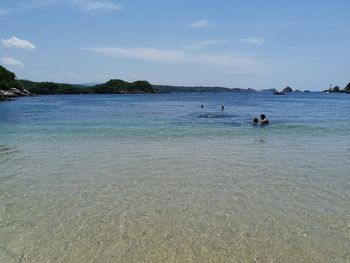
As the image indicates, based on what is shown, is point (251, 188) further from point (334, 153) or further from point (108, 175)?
point (334, 153)

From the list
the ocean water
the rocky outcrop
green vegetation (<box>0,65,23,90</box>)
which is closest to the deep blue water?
the ocean water

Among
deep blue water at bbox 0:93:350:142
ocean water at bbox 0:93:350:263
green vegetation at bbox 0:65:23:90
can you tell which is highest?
green vegetation at bbox 0:65:23:90

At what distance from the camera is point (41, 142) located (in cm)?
2017

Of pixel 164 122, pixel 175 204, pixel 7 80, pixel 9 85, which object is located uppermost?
pixel 7 80

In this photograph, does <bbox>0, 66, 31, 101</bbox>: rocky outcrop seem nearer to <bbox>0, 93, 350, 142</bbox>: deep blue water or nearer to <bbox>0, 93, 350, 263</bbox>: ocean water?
<bbox>0, 93, 350, 142</bbox>: deep blue water

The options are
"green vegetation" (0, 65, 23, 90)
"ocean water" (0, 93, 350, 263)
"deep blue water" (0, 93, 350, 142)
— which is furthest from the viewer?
"green vegetation" (0, 65, 23, 90)

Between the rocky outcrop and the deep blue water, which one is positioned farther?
the rocky outcrop

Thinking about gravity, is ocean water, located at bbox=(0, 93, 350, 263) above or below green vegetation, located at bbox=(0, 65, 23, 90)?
below

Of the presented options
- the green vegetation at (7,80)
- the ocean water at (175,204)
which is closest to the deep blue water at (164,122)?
the ocean water at (175,204)

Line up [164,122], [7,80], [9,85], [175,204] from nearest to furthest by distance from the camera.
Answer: [175,204] < [164,122] < [9,85] < [7,80]

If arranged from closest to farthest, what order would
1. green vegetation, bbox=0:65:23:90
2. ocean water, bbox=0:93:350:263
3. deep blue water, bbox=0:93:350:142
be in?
ocean water, bbox=0:93:350:263 → deep blue water, bbox=0:93:350:142 → green vegetation, bbox=0:65:23:90

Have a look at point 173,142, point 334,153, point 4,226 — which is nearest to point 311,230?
point 4,226

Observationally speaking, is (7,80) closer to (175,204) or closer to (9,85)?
(9,85)

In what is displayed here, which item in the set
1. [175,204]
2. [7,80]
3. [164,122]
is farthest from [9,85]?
[175,204]
